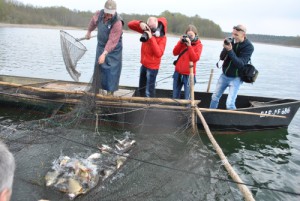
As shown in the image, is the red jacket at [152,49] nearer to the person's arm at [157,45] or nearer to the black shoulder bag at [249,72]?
the person's arm at [157,45]

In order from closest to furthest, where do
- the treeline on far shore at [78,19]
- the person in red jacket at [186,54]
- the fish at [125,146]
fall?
the fish at [125,146] < the person in red jacket at [186,54] < the treeline on far shore at [78,19]

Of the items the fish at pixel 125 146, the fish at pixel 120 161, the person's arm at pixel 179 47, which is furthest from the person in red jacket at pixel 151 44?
the fish at pixel 120 161

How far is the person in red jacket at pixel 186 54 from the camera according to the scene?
6637 millimetres

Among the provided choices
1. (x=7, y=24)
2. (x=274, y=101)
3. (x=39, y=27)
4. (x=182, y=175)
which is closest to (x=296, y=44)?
(x=39, y=27)

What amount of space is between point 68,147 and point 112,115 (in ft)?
5.62

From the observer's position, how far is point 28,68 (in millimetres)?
18031

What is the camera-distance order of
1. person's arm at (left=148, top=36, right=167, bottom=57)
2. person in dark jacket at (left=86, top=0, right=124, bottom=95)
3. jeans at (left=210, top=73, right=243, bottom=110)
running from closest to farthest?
person in dark jacket at (left=86, top=0, right=124, bottom=95), person's arm at (left=148, top=36, right=167, bottom=57), jeans at (left=210, top=73, right=243, bottom=110)

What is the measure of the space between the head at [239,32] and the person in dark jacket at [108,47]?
2563mm

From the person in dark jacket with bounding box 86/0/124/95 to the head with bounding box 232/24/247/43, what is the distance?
2563 millimetres

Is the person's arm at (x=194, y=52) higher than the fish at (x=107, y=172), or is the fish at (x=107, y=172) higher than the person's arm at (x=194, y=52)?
the person's arm at (x=194, y=52)

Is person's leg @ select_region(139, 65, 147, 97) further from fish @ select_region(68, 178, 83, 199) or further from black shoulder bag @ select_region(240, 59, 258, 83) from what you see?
fish @ select_region(68, 178, 83, 199)

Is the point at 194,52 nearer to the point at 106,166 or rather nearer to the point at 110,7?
the point at 110,7

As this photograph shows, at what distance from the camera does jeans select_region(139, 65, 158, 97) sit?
716 cm

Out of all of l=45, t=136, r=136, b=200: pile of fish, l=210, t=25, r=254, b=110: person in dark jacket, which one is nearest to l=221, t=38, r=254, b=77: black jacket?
l=210, t=25, r=254, b=110: person in dark jacket
